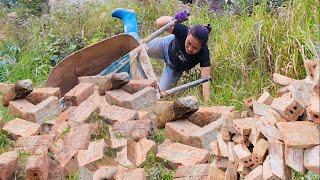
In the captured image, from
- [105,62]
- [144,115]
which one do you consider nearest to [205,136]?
[144,115]

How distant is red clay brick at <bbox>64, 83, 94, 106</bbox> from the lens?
15.0 ft

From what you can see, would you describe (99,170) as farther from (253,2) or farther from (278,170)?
(253,2)

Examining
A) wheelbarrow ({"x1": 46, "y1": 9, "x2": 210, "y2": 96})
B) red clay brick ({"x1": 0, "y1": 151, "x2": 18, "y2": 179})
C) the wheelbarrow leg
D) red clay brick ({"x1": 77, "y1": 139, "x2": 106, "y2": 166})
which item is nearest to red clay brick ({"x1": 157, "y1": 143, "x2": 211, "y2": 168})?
red clay brick ({"x1": 77, "y1": 139, "x2": 106, "y2": 166})

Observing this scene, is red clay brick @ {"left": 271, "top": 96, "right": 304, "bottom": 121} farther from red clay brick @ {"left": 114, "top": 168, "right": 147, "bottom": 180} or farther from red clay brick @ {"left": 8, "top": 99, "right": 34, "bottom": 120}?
red clay brick @ {"left": 8, "top": 99, "right": 34, "bottom": 120}

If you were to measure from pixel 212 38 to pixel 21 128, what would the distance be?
2.49 m

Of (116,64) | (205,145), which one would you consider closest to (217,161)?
(205,145)

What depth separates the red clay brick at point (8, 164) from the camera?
3.40 m

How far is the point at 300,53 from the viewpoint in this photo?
14.2 ft

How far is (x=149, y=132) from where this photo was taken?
12.8ft

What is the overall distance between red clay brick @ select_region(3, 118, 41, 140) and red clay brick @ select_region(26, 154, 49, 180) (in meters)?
0.77

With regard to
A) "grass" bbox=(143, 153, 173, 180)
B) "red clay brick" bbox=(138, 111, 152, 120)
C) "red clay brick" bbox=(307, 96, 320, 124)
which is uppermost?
"red clay brick" bbox=(307, 96, 320, 124)

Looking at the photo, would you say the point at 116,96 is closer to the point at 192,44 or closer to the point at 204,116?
the point at 204,116

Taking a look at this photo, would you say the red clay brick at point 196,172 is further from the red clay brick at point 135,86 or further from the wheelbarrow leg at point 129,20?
the wheelbarrow leg at point 129,20

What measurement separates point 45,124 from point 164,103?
2.88 ft
